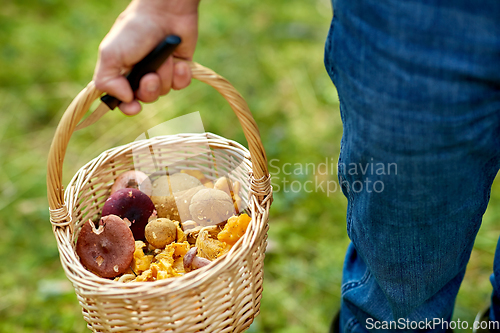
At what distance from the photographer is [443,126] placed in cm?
73

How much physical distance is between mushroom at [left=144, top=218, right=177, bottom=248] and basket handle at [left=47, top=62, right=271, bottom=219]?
0.22 m

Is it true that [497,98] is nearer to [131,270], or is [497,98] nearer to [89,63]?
[131,270]

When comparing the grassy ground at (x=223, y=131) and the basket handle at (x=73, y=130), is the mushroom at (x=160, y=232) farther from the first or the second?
Answer: the grassy ground at (x=223, y=131)

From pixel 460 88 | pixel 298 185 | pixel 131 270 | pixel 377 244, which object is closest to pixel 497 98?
pixel 460 88

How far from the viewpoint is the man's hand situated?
0.85 meters

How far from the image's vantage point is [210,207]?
3.73 ft

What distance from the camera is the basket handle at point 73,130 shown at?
88 centimetres

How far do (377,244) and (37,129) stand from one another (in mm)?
1961

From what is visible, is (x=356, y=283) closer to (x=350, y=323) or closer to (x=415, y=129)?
(x=350, y=323)

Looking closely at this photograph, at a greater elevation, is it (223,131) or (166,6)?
(166,6)

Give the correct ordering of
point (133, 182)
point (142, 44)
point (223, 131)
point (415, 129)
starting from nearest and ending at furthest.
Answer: point (415, 129)
point (142, 44)
point (133, 182)
point (223, 131)

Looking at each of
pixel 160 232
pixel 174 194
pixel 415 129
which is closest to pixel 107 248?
pixel 160 232

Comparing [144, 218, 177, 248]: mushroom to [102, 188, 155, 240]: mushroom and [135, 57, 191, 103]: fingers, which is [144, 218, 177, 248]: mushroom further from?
[135, 57, 191, 103]: fingers

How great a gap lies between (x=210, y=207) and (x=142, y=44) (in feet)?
1.58
